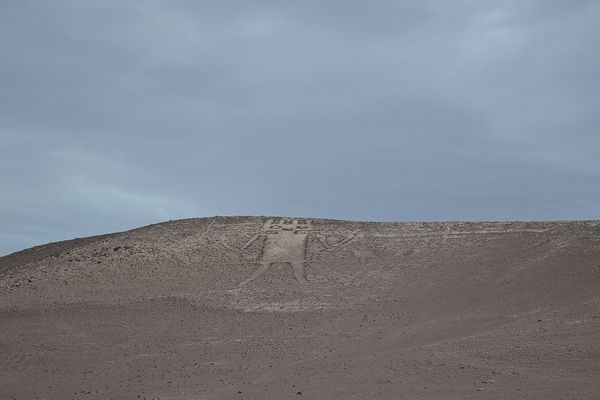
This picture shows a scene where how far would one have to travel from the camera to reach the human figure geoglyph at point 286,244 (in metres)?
27.2

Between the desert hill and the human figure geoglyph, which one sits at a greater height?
the human figure geoglyph

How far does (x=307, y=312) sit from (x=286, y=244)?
27.7ft

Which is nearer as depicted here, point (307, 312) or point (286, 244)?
point (307, 312)

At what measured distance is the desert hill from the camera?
570 inches

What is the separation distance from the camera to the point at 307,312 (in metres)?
22.1

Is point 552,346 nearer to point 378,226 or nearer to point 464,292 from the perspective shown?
point 464,292

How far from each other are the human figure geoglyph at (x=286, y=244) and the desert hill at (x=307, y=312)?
4.8 inches

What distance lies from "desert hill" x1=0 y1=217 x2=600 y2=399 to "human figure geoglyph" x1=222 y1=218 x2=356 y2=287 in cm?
12

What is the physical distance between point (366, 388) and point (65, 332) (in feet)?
35.9

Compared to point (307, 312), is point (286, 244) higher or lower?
higher

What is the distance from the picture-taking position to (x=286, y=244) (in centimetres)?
3034

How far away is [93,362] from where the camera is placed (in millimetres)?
17547

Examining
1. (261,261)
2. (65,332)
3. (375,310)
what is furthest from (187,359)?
(261,261)

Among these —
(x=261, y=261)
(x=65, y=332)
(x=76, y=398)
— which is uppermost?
(x=261, y=261)
